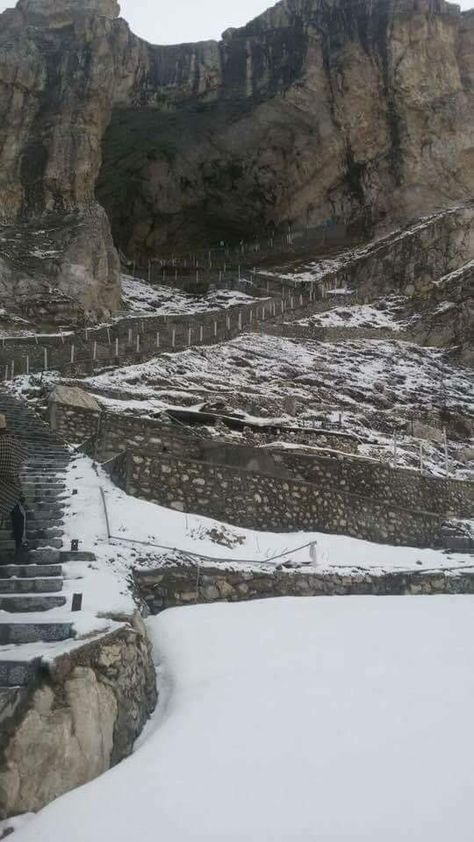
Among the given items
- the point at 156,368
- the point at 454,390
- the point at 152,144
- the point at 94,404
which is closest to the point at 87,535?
the point at 94,404

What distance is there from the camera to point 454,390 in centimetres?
2688

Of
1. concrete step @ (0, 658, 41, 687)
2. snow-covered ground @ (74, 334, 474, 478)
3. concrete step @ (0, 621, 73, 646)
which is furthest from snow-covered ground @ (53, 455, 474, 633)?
snow-covered ground @ (74, 334, 474, 478)

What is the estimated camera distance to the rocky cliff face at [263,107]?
36.9 meters

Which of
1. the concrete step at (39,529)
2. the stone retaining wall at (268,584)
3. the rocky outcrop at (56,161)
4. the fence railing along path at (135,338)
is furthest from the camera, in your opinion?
the rocky outcrop at (56,161)

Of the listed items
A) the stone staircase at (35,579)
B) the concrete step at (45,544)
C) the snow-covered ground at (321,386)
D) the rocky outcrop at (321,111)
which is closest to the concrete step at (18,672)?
the stone staircase at (35,579)

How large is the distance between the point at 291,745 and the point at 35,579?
240 cm

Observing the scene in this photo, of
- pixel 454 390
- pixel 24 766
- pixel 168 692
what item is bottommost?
pixel 454 390

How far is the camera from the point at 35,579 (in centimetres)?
527

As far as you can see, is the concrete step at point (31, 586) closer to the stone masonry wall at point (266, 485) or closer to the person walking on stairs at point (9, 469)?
the person walking on stairs at point (9, 469)

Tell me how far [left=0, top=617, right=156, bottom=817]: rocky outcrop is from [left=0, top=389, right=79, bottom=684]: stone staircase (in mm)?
166

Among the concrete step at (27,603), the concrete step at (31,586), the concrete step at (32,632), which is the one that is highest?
the concrete step at (32,632)

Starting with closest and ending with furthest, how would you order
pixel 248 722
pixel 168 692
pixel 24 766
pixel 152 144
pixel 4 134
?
1. pixel 24 766
2. pixel 248 722
3. pixel 168 692
4. pixel 4 134
5. pixel 152 144

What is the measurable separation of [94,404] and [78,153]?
24.9 meters

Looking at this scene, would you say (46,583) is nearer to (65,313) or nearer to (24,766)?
(24,766)
